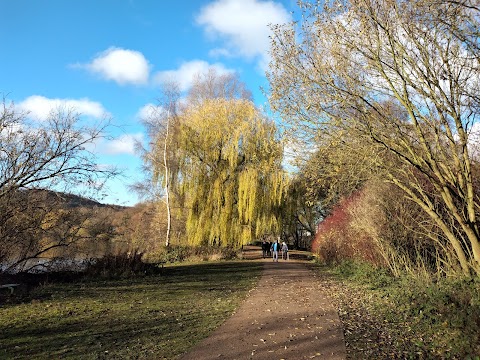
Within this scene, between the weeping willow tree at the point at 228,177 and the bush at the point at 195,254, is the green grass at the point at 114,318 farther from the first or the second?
the weeping willow tree at the point at 228,177

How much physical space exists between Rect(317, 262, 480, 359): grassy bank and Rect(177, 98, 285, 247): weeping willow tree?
47.1ft

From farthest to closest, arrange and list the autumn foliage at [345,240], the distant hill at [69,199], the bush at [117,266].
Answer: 1. the autumn foliage at [345,240]
2. the bush at [117,266]
3. the distant hill at [69,199]

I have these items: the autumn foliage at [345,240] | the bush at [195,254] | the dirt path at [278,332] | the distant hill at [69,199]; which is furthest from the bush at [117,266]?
the autumn foliage at [345,240]

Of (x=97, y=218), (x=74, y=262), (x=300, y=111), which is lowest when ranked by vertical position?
(x=74, y=262)

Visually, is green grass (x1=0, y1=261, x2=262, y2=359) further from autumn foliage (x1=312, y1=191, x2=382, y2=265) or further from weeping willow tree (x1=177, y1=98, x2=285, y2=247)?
weeping willow tree (x1=177, y1=98, x2=285, y2=247)

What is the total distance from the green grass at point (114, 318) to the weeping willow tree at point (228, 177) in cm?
1150

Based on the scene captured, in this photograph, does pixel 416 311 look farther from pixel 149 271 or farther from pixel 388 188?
pixel 149 271

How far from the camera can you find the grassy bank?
598cm

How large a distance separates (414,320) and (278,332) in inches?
112

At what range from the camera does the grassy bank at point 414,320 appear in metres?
5.98

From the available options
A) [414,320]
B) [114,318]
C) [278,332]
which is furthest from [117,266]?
[414,320]

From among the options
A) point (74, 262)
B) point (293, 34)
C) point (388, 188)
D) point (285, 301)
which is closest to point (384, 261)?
point (388, 188)

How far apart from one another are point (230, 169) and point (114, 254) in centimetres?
1157

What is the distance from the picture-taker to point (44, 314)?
8.70m
